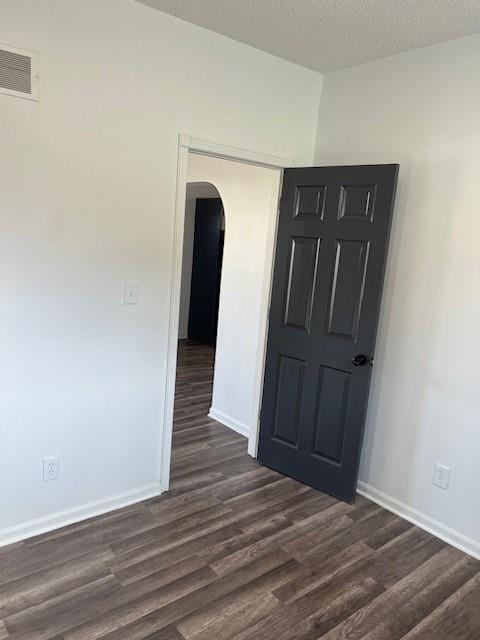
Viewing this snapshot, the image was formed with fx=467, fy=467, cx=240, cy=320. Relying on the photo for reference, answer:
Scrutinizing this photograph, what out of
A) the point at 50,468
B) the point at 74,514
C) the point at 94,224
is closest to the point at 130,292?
the point at 94,224

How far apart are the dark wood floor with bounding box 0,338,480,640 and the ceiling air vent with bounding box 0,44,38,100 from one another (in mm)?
2164

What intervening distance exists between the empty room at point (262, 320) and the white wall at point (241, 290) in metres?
0.36

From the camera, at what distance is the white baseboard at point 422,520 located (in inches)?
101

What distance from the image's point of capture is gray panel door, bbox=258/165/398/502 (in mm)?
2738

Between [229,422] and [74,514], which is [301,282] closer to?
[229,422]

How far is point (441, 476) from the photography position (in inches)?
106

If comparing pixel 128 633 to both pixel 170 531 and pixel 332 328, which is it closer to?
pixel 170 531

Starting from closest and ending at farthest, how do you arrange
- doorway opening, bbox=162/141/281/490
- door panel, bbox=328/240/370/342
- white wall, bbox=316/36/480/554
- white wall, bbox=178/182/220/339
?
white wall, bbox=316/36/480/554 < door panel, bbox=328/240/370/342 < doorway opening, bbox=162/141/281/490 < white wall, bbox=178/182/220/339

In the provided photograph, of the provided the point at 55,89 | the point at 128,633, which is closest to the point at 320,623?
the point at 128,633

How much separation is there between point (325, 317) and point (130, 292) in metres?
1.21

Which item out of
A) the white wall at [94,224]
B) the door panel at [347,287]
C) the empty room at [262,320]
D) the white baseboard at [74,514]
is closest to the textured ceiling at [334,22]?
the empty room at [262,320]

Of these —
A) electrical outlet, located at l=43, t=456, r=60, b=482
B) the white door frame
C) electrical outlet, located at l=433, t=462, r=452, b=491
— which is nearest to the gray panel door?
the white door frame

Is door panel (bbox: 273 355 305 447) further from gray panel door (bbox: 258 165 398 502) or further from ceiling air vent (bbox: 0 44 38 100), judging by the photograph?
ceiling air vent (bbox: 0 44 38 100)

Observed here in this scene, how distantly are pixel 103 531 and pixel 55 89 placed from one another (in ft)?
7.33
